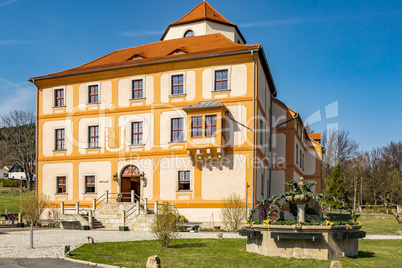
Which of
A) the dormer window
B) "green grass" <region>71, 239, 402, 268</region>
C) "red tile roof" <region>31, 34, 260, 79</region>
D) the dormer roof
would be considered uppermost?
the dormer roof

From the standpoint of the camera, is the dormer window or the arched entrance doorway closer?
the arched entrance doorway

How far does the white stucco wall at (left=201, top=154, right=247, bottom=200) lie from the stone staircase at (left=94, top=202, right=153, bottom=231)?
4.07 meters

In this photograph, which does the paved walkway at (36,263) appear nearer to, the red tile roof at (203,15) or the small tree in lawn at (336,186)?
the red tile roof at (203,15)

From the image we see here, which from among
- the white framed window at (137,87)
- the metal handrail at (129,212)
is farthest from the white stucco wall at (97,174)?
the white framed window at (137,87)

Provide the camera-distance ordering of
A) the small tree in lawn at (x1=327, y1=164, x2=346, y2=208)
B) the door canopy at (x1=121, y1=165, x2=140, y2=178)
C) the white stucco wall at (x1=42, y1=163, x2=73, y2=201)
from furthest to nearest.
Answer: the small tree in lawn at (x1=327, y1=164, x2=346, y2=208)
the white stucco wall at (x1=42, y1=163, x2=73, y2=201)
the door canopy at (x1=121, y1=165, x2=140, y2=178)

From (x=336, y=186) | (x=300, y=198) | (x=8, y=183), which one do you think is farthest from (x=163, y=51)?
(x=8, y=183)

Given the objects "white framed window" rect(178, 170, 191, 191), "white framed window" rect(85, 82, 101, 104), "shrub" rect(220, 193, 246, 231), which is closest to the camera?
"shrub" rect(220, 193, 246, 231)

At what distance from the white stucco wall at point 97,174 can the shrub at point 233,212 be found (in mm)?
9033

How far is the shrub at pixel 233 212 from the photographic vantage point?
24.9m

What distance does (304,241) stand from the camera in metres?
12.3

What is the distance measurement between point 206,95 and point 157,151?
5210 mm

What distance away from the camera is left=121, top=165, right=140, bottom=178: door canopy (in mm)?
29130

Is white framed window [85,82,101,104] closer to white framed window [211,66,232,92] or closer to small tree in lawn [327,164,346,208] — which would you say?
white framed window [211,66,232,92]

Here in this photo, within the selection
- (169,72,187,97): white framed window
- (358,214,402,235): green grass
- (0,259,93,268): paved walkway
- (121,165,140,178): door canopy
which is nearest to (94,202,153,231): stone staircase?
(121,165,140,178): door canopy
